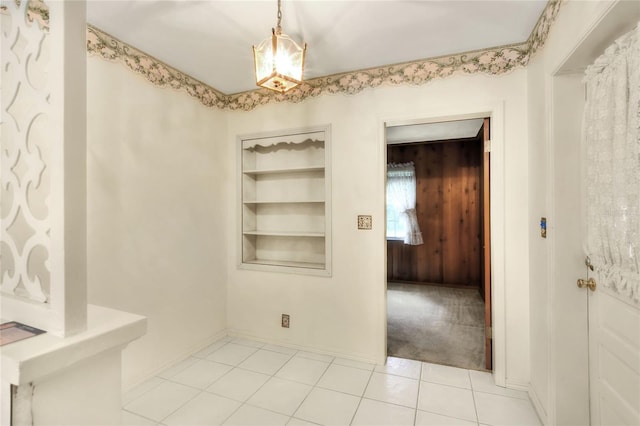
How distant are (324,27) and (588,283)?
2185 mm

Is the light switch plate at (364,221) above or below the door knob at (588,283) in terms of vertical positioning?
above

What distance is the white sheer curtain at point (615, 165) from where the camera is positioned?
1172 millimetres

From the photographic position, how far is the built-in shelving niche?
3.04 meters

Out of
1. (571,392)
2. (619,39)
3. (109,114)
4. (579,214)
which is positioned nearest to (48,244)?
(109,114)

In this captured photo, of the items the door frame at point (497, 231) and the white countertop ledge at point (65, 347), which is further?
the door frame at point (497, 231)

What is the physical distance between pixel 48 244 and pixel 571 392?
A: 2.45m

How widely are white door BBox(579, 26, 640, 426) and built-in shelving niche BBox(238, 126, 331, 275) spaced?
1.95m

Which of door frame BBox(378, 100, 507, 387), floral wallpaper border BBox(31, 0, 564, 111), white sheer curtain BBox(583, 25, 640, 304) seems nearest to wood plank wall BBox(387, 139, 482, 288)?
door frame BBox(378, 100, 507, 387)

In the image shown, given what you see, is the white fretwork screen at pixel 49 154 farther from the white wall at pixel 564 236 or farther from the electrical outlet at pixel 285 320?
the electrical outlet at pixel 285 320

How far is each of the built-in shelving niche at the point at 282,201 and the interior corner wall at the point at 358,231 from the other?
11 cm

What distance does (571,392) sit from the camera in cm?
166

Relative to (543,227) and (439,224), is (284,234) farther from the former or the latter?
(439,224)

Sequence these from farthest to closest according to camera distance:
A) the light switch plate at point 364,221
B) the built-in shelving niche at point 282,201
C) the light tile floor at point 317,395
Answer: the built-in shelving niche at point 282,201, the light switch plate at point 364,221, the light tile floor at point 317,395

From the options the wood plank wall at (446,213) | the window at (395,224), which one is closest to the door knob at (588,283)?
the wood plank wall at (446,213)
